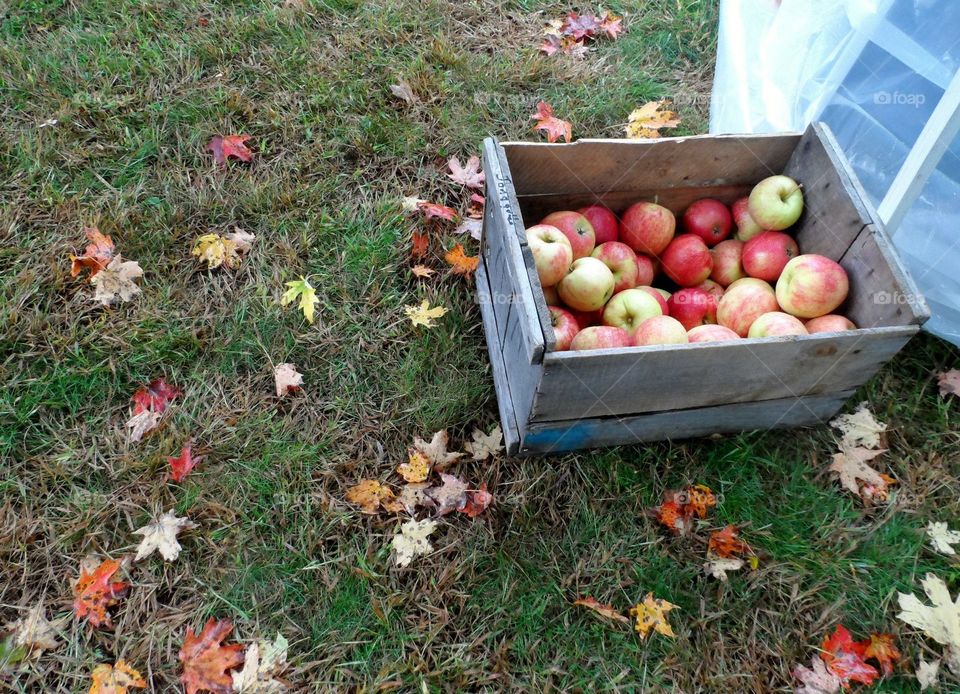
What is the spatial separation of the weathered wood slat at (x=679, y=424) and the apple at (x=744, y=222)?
65 centimetres

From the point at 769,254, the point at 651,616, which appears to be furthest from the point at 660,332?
the point at 651,616

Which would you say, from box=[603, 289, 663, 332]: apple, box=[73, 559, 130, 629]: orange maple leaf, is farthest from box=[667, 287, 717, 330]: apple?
box=[73, 559, 130, 629]: orange maple leaf

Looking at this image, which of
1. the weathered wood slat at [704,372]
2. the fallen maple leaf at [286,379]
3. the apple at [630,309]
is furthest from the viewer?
the fallen maple leaf at [286,379]

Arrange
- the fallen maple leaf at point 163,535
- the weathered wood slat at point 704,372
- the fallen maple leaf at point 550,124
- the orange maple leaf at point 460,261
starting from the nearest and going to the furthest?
1. the weathered wood slat at point 704,372
2. the fallen maple leaf at point 163,535
3. the orange maple leaf at point 460,261
4. the fallen maple leaf at point 550,124

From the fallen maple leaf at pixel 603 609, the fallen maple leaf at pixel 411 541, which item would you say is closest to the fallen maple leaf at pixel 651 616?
the fallen maple leaf at pixel 603 609

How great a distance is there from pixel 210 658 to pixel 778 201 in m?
2.36

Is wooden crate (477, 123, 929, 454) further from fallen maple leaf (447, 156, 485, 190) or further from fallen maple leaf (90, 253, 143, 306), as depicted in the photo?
fallen maple leaf (90, 253, 143, 306)

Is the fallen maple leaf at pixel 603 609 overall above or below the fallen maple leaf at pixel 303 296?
below

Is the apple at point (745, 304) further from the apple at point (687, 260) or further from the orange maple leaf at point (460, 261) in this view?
the orange maple leaf at point (460, 261)

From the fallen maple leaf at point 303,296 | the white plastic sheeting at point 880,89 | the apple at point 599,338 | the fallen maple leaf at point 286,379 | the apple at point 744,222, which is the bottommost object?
the fallen maple leaf at point 286,379

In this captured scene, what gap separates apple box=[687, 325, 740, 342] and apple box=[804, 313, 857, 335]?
0.96ft

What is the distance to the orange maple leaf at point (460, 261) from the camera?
267 cm

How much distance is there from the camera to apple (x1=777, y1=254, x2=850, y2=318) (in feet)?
6.72

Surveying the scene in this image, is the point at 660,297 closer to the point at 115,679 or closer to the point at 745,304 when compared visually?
the point at 745,304
